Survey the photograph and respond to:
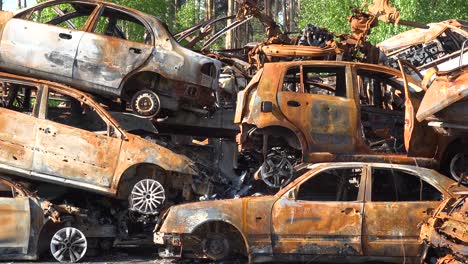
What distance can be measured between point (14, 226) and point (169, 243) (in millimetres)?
2076

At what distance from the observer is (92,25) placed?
10.4 m

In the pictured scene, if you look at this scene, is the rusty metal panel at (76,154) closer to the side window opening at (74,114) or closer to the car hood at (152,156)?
the car hood at (152,156)

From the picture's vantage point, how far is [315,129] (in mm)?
9039

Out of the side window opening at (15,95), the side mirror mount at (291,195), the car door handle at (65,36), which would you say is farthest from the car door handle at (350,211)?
the car door handle at (65,36)

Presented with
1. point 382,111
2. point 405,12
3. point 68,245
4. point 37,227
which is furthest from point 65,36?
point 405,12

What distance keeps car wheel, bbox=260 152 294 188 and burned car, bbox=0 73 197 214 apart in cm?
96

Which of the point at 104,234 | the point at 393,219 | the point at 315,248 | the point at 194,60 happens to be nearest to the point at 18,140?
the point at 104,234

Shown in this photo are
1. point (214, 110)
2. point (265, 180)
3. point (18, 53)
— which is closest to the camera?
point (265, 180)

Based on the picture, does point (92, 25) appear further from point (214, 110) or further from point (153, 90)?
point (214, 110)

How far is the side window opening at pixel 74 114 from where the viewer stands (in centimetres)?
968

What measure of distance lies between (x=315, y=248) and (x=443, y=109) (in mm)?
2290

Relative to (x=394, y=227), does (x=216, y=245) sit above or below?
below

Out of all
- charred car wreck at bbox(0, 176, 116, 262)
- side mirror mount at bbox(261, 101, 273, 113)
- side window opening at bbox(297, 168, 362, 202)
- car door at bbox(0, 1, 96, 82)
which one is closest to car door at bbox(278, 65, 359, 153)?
side mirror mount at bbox(261, 101, 273, 113)

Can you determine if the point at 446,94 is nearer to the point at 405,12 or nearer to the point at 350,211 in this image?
the point at 350,211
